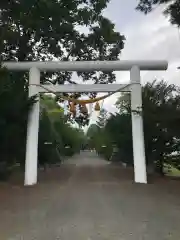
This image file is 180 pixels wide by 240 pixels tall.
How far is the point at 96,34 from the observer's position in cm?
2294

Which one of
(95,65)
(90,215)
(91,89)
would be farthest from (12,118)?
(90,215)

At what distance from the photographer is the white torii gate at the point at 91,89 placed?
56.1ft

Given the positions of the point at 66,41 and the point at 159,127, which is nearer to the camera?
the point at 159,127

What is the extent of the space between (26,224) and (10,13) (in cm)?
680

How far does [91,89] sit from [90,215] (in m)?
9.35

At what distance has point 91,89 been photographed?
17.6 meters

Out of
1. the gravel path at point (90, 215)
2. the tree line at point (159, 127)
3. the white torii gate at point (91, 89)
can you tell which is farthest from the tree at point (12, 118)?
the tree line at point (159, 127)

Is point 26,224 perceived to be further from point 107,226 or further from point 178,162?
point 178,162

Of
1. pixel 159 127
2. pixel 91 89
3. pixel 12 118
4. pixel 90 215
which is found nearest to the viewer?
pixel 90 215

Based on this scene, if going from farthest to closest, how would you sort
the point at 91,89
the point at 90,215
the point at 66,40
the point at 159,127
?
1. the point at 66,40
2. the point at 159,127
3. the point at 91,89
4. the point at 90,215

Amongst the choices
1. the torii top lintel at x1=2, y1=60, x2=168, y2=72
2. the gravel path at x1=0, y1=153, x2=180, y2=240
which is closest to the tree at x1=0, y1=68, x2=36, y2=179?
the torii top lintel at x1=2, y1=60, x2=168, y2=72

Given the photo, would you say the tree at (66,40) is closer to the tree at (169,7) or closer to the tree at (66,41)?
the tree at (66,41)

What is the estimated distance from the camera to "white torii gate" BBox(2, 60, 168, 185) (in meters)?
17.1

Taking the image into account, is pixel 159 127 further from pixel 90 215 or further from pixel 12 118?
pixel 90 215
